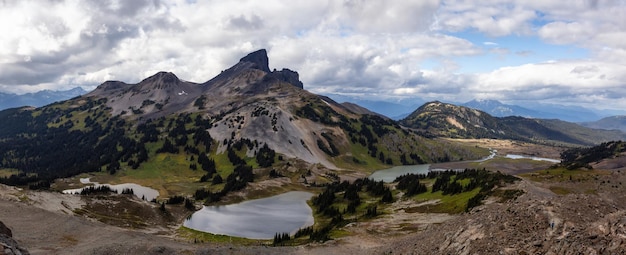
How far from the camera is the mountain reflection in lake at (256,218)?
92.9m

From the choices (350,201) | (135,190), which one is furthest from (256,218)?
(135,190)

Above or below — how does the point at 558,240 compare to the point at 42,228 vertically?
above

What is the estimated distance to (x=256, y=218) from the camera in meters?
109

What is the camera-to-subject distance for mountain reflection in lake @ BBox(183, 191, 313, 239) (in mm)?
92931

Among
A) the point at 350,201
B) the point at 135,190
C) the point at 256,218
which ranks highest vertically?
the point at 350,201

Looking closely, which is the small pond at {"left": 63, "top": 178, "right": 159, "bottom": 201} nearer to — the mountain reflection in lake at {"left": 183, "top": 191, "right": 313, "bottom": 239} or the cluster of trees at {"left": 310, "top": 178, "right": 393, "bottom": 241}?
the mountain reflection in lake at {"left": 183, "top": 191, "right": 313, "bottom": 239}

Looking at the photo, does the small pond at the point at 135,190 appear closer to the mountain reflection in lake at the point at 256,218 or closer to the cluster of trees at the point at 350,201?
the mountain reflection in lake at the point at 256,218

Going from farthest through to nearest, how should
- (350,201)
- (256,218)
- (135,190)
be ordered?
(135,190) < (350,201) < (256,218)

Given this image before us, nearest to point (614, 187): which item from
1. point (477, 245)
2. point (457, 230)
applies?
point (457, 230)

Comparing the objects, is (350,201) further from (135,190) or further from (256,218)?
(135,190)

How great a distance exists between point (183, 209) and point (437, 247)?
8713 centimetres

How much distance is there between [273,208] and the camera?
12525 cm

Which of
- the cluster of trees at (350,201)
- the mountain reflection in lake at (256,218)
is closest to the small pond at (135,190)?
the mountain reflection in lake at (256,218)

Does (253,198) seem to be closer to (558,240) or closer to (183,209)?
(183,209)
